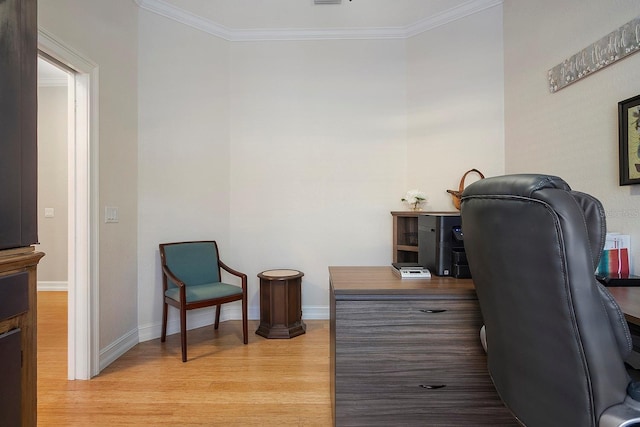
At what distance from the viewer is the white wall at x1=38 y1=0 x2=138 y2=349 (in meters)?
2.26

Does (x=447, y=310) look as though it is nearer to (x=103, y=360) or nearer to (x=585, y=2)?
(x=585, y=2)

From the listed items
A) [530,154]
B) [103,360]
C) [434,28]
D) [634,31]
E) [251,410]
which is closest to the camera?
[634,31]

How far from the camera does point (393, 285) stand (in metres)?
1.53

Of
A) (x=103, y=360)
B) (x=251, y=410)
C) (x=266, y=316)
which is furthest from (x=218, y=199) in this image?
(x=251, y=410)

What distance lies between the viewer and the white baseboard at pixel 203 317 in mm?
2854

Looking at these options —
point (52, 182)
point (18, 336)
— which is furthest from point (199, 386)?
point (52, 182)

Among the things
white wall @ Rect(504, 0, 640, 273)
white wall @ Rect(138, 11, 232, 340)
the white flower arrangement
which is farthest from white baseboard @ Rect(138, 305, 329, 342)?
white wall @ Rect(504, 0, 640, 273)

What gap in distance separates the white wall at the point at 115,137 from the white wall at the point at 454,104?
→ 2.74 metres

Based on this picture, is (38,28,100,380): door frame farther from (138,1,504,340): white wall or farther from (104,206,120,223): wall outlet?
(138,1,504,340): white wall

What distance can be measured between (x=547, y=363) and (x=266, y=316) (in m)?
2.49

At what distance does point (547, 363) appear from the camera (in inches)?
32.3

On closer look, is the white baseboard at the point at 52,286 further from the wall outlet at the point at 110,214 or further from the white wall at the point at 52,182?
the wall outlet at the point at 110,214

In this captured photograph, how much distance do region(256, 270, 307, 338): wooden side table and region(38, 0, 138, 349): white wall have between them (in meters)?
1.17

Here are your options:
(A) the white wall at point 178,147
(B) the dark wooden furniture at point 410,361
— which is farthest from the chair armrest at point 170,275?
(B) the dark wooden furniture at point 410,361
